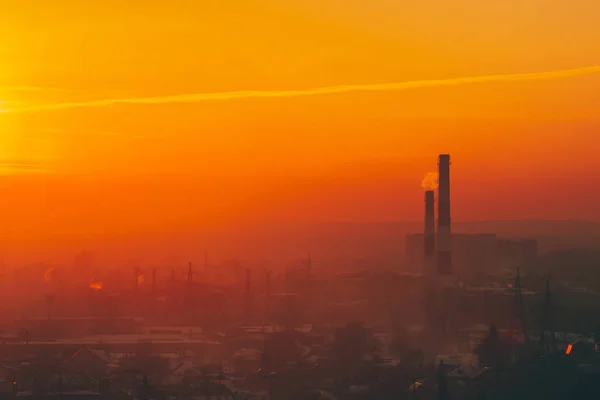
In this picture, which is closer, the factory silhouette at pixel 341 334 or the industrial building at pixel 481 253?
the factory silhouette at pixel 341 334

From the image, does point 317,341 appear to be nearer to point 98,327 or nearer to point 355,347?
point 355,347

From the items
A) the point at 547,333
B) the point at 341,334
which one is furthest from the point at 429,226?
the point at 341,334

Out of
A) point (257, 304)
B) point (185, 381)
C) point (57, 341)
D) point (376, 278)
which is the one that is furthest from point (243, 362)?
point (376, 278)

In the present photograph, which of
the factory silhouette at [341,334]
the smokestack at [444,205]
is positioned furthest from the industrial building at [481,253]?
the smokestack at [444,205]

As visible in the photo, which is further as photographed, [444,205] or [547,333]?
[444,205]

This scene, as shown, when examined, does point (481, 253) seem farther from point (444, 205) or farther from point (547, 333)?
point (547, 333)

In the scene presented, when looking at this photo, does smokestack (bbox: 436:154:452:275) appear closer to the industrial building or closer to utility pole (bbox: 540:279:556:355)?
utility pole (bbox: 540:279:556:355)

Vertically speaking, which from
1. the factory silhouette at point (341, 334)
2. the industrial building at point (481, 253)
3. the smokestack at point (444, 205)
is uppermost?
the smokestack at point (444, 205)

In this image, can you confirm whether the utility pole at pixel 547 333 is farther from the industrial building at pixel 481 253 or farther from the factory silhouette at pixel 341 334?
the industrial building at pixel 481 253
